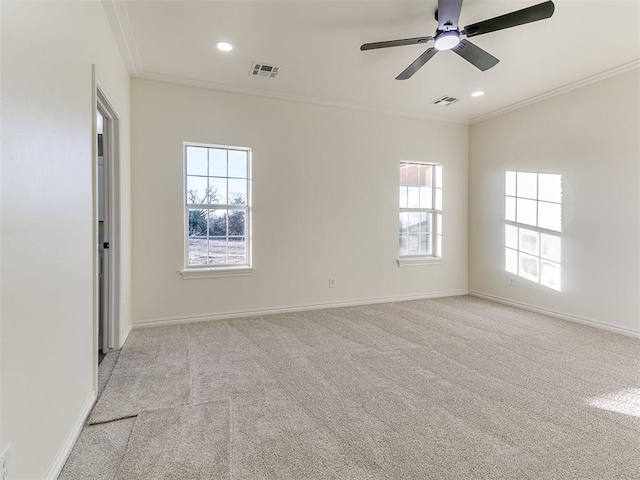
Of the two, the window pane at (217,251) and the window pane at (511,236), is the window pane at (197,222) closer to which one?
the window pane at (217,251)

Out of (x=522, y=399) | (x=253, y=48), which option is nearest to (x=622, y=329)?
(x=522, y=399)

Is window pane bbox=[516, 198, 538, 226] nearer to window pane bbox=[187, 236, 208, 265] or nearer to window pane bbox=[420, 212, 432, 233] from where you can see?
window pane bbox=[420, 212, 432, 233]

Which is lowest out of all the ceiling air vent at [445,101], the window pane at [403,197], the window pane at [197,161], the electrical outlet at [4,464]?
the electrical outlet at [4,464]

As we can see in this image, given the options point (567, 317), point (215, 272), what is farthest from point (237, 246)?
point (567, 317)

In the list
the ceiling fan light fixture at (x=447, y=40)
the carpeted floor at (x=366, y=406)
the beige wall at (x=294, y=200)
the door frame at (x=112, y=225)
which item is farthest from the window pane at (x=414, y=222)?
the door frame at (x=112, y=225)

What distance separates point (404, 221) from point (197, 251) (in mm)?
3082

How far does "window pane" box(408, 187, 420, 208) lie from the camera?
5273 mm

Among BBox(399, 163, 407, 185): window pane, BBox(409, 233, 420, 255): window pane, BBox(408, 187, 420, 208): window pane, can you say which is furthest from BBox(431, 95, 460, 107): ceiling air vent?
BBox(409, 233, 420, 255): window pane

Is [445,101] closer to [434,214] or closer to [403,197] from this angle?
[403,197]

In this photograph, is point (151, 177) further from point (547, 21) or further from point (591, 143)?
point (591, 143)

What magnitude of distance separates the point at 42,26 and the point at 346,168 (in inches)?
142

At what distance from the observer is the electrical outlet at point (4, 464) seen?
108 centimetres

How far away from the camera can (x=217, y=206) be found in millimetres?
4086

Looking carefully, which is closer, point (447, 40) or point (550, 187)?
point (447, 40)
